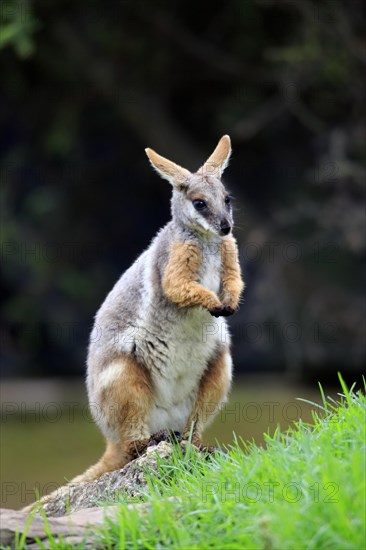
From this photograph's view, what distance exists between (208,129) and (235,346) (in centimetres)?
377

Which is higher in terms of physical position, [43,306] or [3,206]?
[3,206]

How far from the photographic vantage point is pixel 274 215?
1436cm

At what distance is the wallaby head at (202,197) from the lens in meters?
6.30

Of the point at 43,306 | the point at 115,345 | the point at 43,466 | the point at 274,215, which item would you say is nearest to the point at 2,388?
the point at 43,306

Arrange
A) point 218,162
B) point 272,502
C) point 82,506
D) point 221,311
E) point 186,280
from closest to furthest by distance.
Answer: point 272,502 < point 82,506 < point 221,311 < point 186,280 < point 218,162

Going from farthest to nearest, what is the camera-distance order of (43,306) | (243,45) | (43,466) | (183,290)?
1. (43,306)
2. (243,45)
3. (43,466)
4. (183,290)

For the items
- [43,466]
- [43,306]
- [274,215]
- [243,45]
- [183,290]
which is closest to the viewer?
[183,290]

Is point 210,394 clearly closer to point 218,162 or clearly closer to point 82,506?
point 82,506

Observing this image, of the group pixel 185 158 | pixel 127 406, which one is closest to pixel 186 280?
pixel 127 406

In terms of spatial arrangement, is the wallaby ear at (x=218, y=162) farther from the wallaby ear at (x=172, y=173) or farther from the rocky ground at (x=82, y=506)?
the rocky ground at (x=82, y=506)

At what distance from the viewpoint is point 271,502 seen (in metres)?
4.37

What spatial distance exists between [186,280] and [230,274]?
0.35 meters

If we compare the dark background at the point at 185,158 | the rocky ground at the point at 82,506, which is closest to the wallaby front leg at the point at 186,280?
the rocky ground at the point at 82,506

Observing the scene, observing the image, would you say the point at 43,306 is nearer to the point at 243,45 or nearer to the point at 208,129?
the point at 208,129
